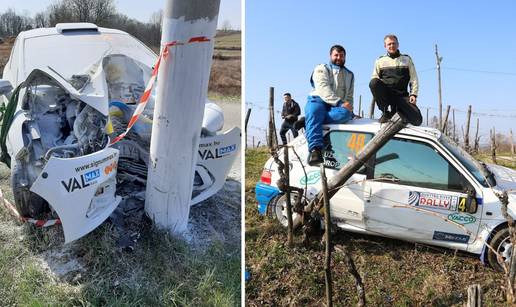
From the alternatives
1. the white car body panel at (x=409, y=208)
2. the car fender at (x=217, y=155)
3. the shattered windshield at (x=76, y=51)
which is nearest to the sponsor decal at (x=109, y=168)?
the car fender at (x=217, y=155)

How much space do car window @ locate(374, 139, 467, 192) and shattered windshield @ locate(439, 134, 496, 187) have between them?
14 centimetres

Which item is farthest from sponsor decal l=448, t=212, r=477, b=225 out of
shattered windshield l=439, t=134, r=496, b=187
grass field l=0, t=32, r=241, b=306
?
grass field l=0, t=32, r=241, b=306

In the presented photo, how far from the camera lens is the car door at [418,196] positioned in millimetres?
4793

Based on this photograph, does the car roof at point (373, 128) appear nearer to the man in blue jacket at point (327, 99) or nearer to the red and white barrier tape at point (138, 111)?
the man in blue jacket at point (327, 99)

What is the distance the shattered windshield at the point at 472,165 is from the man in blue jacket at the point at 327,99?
43.5 inches

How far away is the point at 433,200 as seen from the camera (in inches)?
190

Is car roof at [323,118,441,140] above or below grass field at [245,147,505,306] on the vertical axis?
above

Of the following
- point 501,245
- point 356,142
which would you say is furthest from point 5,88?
point 501,245

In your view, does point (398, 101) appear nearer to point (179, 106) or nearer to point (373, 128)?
point (373, 128)

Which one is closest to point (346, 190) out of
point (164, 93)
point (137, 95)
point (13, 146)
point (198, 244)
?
point (198, 244)

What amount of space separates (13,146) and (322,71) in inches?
132

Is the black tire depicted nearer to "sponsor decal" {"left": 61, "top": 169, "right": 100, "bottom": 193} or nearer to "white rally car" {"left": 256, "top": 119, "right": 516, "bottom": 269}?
"sponsor decal" {"left": 61, "top": 169, "right": 100, "bottom": 193}

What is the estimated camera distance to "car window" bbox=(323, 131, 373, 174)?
521 centimetres

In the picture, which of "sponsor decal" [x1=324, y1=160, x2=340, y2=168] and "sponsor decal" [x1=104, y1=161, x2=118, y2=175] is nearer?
"sponsor decal" [x1=104, y1=161, x2=118, y2=175]
